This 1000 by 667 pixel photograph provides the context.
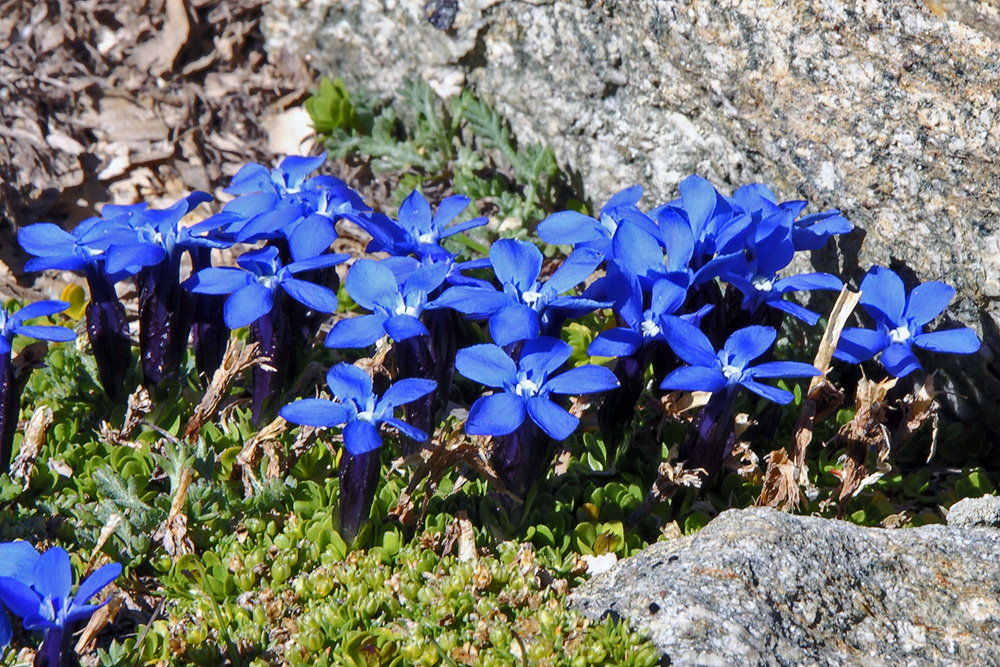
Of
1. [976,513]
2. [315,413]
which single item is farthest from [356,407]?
[976,513]

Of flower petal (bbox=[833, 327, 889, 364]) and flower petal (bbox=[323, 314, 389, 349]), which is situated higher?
flower petal (bbox=[323, 314, 389, 349])

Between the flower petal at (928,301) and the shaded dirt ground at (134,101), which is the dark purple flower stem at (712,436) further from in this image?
the shaded dirt ground at (134,101)

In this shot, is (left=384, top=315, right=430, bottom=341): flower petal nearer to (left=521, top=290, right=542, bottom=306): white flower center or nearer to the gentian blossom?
the gentian blossom

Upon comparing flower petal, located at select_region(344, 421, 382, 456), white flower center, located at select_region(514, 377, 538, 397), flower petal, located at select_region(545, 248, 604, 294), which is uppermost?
flower petal, located at select_region(545, 248, 604, 294)

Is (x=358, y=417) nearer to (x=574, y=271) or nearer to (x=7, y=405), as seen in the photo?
(x=574, y=271)

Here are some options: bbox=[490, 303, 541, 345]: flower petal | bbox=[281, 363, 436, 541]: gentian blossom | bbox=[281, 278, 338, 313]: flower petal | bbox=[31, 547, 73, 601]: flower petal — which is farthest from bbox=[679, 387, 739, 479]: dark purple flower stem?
bbox=[31, 547, 73, 601]: flower petal

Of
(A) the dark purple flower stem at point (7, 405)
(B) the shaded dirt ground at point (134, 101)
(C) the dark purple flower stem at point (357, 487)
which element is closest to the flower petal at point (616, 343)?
(C) the dark purple flower stem at point (357, 487)
